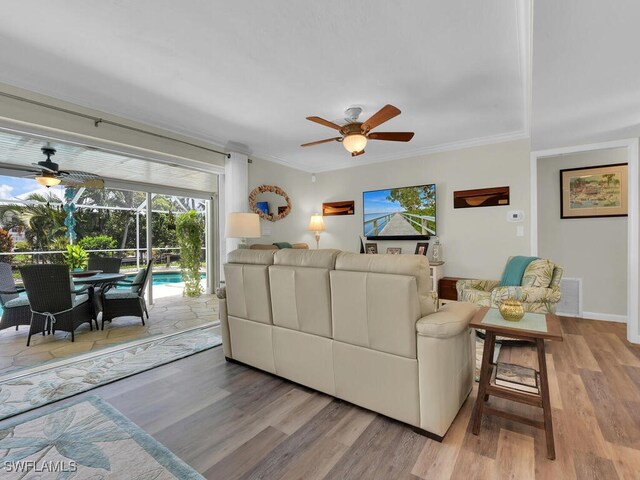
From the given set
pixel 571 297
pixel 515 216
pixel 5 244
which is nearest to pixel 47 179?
pixel 5 244

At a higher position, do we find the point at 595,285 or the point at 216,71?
the point at 216,71

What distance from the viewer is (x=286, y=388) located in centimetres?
234

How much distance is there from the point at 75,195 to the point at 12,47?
11.7ft

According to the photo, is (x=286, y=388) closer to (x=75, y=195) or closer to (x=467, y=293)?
(x=467, y=293)

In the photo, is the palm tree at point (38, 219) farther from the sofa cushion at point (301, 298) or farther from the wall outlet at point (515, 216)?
the wall outlet at point (515, 216)

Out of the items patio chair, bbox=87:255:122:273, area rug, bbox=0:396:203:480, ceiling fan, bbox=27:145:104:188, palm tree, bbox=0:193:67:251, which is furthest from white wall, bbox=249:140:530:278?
area rug, bbox=0:396:203:480

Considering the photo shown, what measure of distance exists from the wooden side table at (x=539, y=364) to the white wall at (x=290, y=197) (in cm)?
377

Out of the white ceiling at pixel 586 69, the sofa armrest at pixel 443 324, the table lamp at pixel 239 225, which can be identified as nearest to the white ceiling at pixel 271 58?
the white ceiling at pixel 586 69

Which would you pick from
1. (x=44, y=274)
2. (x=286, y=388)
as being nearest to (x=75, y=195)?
(x=44, y=274)

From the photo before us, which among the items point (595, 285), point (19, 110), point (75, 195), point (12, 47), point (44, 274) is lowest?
point (595, 285)

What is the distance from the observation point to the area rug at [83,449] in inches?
59.4

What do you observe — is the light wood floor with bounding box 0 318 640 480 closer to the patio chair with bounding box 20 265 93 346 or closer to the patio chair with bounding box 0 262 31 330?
the patio chair with bounding box 20 265 93 346

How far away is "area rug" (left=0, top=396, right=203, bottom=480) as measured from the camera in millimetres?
1508

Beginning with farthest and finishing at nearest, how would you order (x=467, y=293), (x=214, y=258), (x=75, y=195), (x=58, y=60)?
1. (x=214, y=258)
2. (x=75, y=195)
3. (x=467, y=293)
4. (x=58, y=60)
